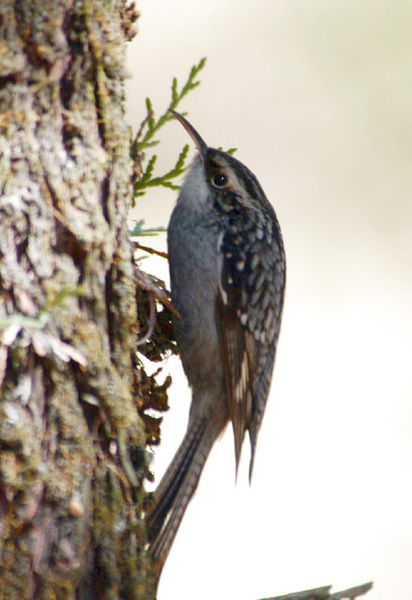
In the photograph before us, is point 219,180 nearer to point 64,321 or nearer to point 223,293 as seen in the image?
point 223,293

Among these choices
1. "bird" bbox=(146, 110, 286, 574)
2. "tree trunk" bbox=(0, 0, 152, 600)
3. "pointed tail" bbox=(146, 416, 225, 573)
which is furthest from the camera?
"bird" bbox=(146, 110, 286, 574)

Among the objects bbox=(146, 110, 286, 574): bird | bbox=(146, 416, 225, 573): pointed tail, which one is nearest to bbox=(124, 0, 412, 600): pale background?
bbox=(146, 110, 286, 574): bird

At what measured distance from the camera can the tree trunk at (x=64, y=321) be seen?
2.00m

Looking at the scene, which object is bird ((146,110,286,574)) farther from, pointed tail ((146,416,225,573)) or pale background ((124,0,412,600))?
pale background ((124,0,412,600))

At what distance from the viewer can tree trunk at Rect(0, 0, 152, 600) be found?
200 centimetres

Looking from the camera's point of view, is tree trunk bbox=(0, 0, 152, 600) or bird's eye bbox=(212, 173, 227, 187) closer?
tree trunk bbox=(0, 0, 152, 600)

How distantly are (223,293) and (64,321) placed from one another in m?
1.33

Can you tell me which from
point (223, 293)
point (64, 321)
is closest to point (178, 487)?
point (223, 293)

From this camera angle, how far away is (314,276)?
6230 millimetres

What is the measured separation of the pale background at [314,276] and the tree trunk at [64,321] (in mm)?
2745

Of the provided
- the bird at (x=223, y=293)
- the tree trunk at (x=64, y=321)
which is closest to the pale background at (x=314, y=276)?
the bird at (x=223, y=293)

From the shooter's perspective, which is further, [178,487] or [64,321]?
[178,487]

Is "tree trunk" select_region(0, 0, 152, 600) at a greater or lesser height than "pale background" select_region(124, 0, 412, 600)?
lesser

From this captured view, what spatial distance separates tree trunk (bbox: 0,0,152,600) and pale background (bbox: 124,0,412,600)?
9.01 feet
